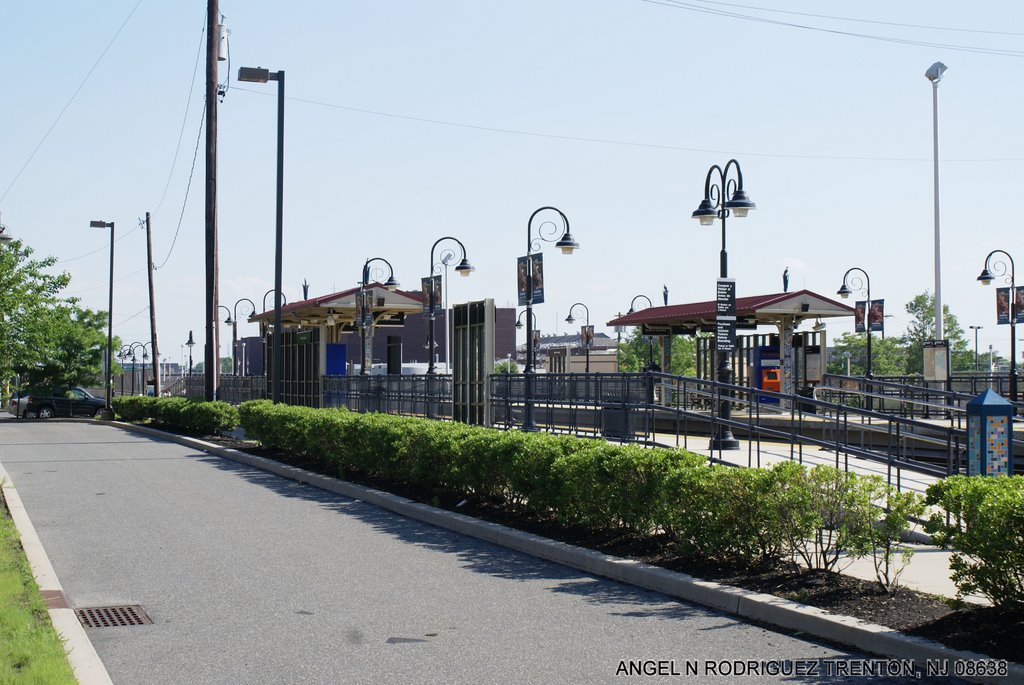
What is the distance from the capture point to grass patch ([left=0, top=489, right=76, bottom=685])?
230 inches

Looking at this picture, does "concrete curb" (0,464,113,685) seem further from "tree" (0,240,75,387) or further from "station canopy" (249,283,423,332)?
"station canopy" (249,283,423,332)

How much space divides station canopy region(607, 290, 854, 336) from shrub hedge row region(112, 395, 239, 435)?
14235 millimetres

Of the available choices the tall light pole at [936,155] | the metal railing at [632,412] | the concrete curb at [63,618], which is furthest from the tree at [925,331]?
the concrete curb at [63,618]

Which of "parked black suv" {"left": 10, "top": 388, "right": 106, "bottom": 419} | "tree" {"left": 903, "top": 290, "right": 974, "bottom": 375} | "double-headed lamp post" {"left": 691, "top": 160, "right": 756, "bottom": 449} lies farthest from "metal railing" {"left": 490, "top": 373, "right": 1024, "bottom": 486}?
"tree" {"left": 903, "top": 290, "right": 974, "bottom": 375}

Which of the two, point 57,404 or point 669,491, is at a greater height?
point 669,491

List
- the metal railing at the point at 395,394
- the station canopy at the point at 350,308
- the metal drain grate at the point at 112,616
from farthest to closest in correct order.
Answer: the station canopy at the point at 350,308
the metal railing at the point at 395,394
the metal drain grate at the point at 112,616

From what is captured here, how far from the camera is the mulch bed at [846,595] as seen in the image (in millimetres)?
6719

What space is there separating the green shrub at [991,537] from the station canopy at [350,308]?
2615 centimetres

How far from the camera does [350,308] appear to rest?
3597 cm

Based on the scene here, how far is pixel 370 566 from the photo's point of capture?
1008cm

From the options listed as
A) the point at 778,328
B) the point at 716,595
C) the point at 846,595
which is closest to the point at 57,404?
the point at 778,328

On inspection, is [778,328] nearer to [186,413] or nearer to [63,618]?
[186,413]

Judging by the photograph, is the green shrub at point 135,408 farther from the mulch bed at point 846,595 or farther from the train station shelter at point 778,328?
the mulch bed at point 846,595

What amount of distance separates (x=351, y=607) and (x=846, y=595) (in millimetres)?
3687
